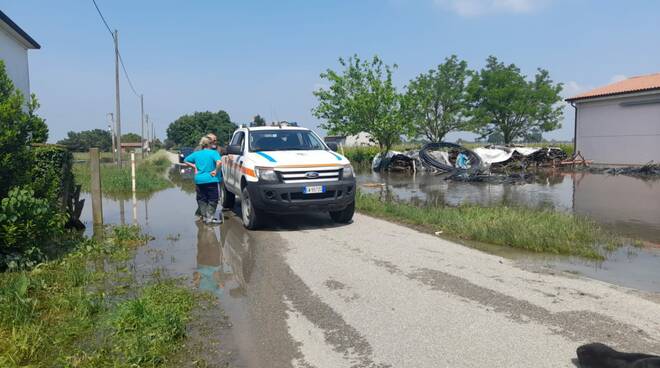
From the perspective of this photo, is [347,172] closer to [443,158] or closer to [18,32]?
[18,32]

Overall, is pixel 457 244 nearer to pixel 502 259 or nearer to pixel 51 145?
pixel 502 259

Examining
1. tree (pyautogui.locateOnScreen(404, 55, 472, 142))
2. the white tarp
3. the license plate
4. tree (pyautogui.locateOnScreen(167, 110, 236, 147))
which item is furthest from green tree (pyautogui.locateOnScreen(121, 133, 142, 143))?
the license plate

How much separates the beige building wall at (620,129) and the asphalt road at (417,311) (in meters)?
28.1

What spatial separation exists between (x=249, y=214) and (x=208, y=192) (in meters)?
1.31

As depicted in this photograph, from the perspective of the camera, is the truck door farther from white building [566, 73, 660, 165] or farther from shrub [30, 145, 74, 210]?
white building [566, 73, 660, 165]

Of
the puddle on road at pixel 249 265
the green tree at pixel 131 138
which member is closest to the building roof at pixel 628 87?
the puddle on road at pixel 249 265

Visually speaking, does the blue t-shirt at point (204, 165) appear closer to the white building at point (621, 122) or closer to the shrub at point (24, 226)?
the shrub at point (24, 226)

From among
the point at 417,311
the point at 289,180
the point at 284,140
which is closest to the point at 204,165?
the point at 284,140

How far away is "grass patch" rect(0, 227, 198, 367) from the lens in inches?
Result: 144

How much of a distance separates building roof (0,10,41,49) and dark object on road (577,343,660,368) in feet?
43.3

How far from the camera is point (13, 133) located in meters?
5.71

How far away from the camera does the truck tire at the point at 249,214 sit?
8992 mm

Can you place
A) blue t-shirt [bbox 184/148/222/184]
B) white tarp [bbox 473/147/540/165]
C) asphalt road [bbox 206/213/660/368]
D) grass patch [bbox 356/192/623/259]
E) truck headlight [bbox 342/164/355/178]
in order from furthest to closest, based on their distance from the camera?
white tarp [bbox 473/147/540/165] → blue t-shirt [bbox 184/148/222/184] → truck headlight [bbox 342/164/355/178] → grass patch [bbox 356/192/623/259] → asphalt road [bbox 206/213/660/368]

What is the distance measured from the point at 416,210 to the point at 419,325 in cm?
676
